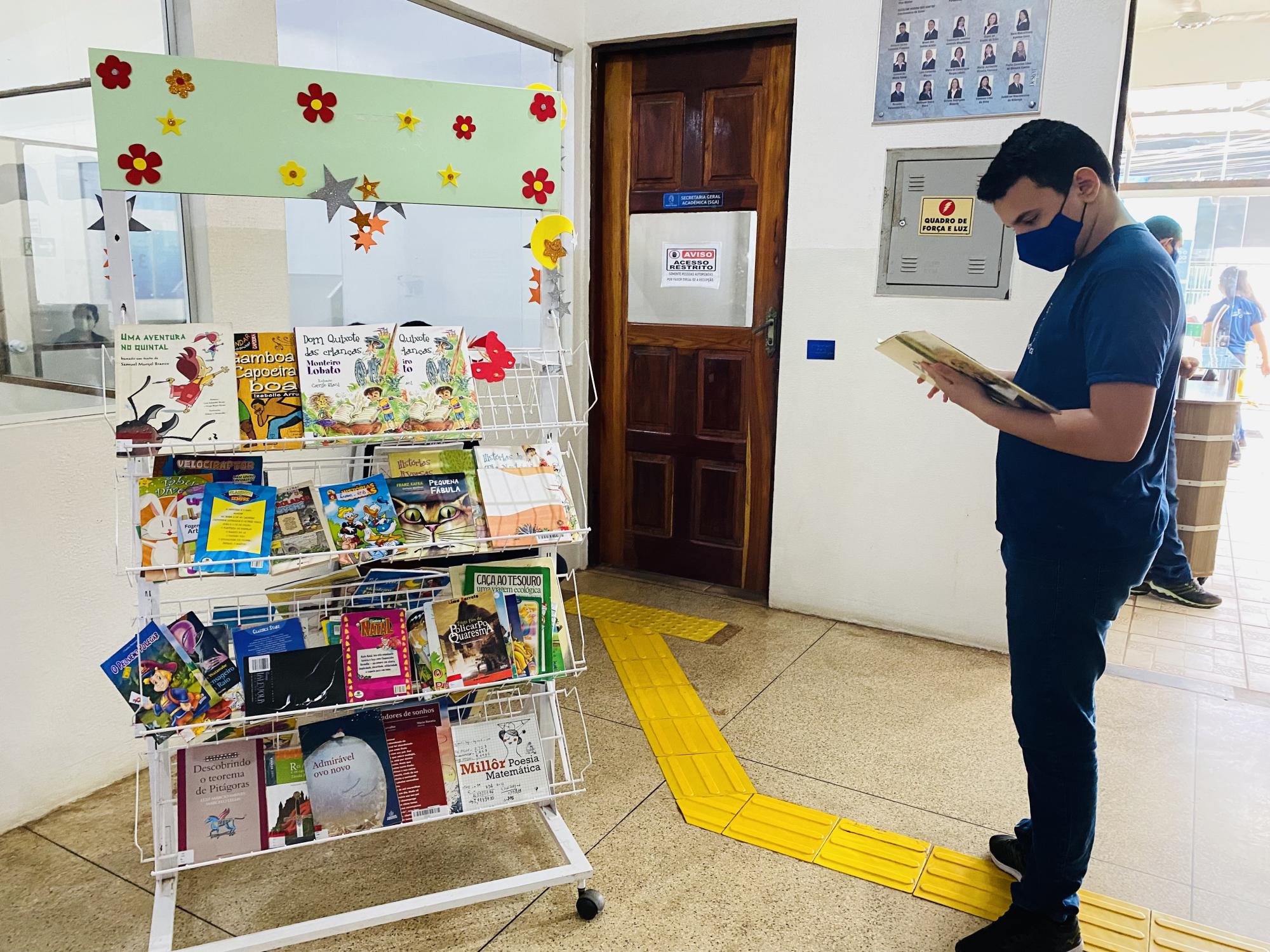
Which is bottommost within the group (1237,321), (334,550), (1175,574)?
(1175,574)

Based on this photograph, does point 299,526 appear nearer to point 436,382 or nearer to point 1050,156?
point 436,382

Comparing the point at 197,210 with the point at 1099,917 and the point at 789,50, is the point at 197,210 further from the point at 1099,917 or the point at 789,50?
the point at 1099,917

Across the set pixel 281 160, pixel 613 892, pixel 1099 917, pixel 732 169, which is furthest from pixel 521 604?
pixel 732 169

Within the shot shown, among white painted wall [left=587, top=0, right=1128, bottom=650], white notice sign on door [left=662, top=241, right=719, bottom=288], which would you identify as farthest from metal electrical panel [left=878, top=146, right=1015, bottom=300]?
white notice sign on door [left=662, top=241, right=719, bottom=288]

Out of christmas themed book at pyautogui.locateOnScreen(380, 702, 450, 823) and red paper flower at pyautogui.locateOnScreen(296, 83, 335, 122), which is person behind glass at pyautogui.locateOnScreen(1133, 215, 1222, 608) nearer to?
christmas themed book at pyautogui.locateOnScreen(380, 702, 450, 823)

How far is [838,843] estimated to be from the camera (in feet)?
7.77

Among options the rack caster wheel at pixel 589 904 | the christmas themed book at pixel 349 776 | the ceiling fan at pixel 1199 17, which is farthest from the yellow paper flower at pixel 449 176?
the ceiling fan at pixel 1199 17

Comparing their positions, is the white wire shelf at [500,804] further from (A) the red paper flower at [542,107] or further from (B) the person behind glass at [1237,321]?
(B) the person behind glass at [1237,321]

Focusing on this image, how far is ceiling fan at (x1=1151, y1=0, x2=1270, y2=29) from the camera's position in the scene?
18.1ft

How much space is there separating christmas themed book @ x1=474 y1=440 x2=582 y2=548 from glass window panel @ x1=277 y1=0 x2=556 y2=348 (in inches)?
44.5

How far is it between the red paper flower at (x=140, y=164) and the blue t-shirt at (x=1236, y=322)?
8350 mm

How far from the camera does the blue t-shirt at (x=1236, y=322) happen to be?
300 inches

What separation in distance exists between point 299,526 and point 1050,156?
66.6 inches

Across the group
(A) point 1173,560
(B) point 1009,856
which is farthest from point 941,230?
(B) point 1009,856
